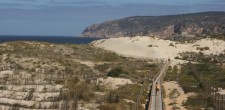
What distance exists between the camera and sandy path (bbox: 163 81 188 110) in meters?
64.1

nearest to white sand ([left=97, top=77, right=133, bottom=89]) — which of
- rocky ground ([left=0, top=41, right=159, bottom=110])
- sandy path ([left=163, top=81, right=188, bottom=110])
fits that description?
rocky ground ([left=0, top=41, right=159, bottom=110])

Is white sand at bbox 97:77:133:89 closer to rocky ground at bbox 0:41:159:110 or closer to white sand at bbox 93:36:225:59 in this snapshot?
rocky ground at bbox 0:41:159:110

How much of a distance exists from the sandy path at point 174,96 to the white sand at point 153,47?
59940mm

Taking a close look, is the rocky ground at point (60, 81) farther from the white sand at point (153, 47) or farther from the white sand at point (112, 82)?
the white sand at point (153, 47)

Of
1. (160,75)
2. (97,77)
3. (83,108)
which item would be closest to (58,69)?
(97,77)

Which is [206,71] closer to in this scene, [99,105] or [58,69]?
[58,69]

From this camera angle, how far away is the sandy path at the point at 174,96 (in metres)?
64.1

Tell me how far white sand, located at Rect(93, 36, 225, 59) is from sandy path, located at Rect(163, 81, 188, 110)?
59.9 metres

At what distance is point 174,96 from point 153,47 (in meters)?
81.9

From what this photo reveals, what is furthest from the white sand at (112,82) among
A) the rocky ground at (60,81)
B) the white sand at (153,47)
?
the white sand at (153,47)

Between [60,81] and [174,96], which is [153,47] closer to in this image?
[174,96]

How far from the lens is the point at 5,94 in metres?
66.0

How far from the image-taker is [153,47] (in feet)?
505

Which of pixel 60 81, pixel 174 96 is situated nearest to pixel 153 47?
pixel 174 96
